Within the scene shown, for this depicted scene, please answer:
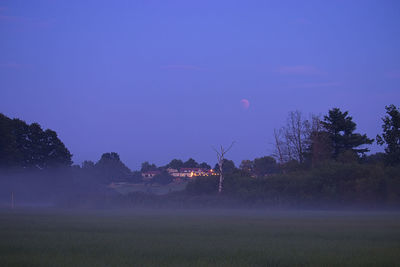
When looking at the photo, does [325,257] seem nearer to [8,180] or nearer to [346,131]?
[346,131]

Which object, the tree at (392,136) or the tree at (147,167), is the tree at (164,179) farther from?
the tree at (392,136)

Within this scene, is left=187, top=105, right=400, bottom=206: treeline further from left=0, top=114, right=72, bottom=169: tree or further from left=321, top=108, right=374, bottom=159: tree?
left=0, top=114, right=72, bottom=169: tree

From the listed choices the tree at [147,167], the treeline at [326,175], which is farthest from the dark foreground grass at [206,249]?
the tree at [147,167]

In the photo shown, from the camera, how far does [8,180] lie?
51.0 m

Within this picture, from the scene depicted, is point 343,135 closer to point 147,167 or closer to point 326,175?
point 326,175

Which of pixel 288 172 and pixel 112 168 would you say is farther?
pixel 112 168

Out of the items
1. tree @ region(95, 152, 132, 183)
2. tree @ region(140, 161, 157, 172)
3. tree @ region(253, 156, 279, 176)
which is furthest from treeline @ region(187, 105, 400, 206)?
tree @ region(140, 161, 157, 172)

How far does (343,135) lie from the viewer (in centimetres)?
4938

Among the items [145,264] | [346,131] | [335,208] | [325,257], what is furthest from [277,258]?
[346,131]

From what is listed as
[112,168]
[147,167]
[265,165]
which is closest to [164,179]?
[112,168]

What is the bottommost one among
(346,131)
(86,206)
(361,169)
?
(86,206)

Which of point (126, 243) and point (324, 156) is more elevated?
point (324, 156)

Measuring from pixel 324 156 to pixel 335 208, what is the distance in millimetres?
13410

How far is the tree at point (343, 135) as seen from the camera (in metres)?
48.9
